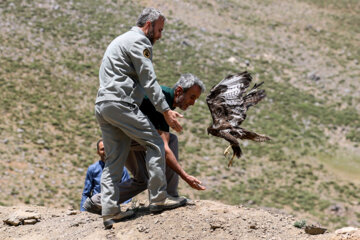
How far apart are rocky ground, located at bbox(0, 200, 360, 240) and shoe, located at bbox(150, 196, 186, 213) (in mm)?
56

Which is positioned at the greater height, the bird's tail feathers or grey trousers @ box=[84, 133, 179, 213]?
the bird's tail feathers

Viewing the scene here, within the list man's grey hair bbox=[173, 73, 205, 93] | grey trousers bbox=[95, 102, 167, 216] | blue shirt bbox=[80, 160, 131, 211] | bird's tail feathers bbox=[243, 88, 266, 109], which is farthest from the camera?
blue shirt bbox=[80, 160, 131, 211]

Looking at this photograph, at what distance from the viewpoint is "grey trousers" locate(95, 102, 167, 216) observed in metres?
5.42

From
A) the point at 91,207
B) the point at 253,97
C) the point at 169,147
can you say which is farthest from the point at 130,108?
the point at 91,207

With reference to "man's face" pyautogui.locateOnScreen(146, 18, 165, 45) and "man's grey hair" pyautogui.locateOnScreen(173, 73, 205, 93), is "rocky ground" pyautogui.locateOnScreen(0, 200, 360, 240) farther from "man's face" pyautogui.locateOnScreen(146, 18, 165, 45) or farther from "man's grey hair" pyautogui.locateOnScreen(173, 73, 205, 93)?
"man's face" pyautogui.locateOnScreen(146, 18, 165, 45)

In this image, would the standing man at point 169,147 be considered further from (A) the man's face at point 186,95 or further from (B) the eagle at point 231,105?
(B) the eagle at point 231,105

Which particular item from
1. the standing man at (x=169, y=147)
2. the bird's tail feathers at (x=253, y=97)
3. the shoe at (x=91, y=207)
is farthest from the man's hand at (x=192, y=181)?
the shoe at (x=91, y=207)

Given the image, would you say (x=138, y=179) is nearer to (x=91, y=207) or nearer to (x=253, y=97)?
(x=91, y=207)

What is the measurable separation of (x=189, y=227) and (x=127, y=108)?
140 centimetres

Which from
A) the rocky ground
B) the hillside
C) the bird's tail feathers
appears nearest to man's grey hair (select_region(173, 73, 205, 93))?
the bird's tail feathers

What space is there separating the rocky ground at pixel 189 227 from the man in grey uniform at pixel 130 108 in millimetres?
197

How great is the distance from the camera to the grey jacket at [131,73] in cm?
530

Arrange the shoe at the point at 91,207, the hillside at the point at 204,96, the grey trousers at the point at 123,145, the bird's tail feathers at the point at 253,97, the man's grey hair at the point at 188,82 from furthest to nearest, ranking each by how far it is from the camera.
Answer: the hillside at the point at 204,96 → the shoe at the point at 91,207 → the bird's tail feathers at the point at 253,97 → the man's grey hair at the point at 188,82 → the grey trousers at the point at 123,145

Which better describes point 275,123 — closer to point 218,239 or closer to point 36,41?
point 36,41
